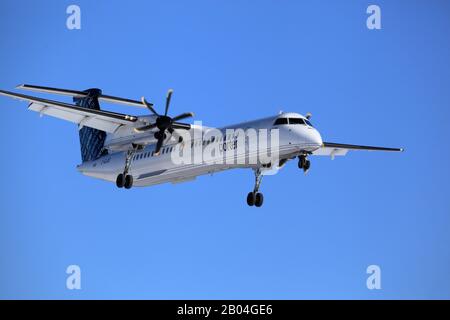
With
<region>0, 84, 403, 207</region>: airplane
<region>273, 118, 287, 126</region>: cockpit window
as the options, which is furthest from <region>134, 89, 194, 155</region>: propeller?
<region>273, 118, 287, 126</region>: cockpit window

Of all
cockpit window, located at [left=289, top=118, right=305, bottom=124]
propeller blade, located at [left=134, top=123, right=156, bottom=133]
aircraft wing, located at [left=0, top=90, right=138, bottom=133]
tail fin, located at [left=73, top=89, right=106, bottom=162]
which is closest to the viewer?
cockpit window, located at [left=289, top=118, right=305, bottom=124]

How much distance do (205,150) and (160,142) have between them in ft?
6.91

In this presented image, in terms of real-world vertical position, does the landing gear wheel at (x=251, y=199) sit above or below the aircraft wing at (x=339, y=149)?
below

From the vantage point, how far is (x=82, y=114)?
39844mm

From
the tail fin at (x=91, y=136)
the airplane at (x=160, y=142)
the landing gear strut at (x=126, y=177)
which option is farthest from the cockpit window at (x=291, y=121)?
the tail fin at (x=91, y=136)

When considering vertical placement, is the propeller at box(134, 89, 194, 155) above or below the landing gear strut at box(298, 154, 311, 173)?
above

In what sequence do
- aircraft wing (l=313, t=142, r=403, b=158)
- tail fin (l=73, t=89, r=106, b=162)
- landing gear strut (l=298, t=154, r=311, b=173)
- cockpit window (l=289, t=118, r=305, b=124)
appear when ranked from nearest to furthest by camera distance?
landing gear strut (l=298, t=154, r=311, b=173), cockpit window (l=289, t=118, r=305, b=124), aircraft wing (l=313, t=142, r=403, b=158), tail fin (l=73, t=89, r=106, b=162)

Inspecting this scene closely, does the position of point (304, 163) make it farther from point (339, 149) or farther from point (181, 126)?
point (339, 149)

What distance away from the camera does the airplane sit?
3666cm

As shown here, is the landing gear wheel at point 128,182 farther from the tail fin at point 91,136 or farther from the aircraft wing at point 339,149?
the aircraft wing at point 339,149

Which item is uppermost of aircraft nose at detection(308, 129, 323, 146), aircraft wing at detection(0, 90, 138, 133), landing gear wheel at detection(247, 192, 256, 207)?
aircraft wing at detection(0, 90, 138, 133)

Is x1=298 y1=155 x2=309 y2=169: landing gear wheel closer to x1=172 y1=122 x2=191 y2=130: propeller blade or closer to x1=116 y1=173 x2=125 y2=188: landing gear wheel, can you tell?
x1=172 y1=122 x2=191 y2=130: propeller blade

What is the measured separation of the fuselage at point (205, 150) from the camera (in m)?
36.4
